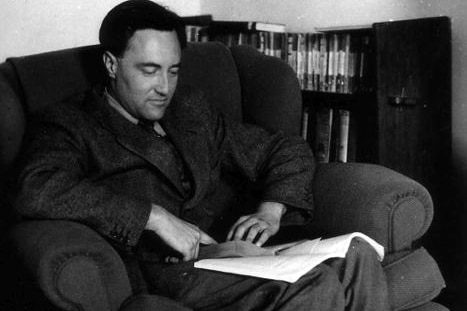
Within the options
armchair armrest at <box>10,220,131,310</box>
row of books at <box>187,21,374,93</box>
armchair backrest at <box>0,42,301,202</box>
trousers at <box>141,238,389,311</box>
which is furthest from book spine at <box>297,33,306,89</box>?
armchair armrest at <box>10,220,131,310</box>

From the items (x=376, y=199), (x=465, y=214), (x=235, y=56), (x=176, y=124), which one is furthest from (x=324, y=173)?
(x=465, y=214)

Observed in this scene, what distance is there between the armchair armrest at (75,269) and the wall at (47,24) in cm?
152

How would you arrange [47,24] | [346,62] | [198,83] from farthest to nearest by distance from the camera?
[47,24], [346,62], [198,83]

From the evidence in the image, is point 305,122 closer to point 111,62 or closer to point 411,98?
point 411,98

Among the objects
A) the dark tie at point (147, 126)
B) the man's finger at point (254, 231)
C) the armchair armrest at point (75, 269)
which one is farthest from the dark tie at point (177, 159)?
the armchair armrest at point (75, 269)

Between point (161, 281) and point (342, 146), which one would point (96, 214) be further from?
point (342, 146)

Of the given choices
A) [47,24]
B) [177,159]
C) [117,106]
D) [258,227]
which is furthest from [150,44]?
[47,24]

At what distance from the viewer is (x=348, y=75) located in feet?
7.63

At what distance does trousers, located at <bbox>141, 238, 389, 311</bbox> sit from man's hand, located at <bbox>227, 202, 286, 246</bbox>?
0.76 feet

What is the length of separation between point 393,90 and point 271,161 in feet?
1.92

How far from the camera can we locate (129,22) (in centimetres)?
164

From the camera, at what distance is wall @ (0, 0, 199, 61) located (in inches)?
101

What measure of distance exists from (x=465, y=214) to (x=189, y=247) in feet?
4.26

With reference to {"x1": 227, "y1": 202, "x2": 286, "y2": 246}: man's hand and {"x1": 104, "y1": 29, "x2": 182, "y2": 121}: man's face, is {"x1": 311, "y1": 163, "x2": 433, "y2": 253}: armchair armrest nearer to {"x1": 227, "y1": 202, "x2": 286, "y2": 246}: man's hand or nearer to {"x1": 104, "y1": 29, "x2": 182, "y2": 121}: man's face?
{"x1": 227, "y1": 202, "x2": 286, "y2": 246}: man's hand
